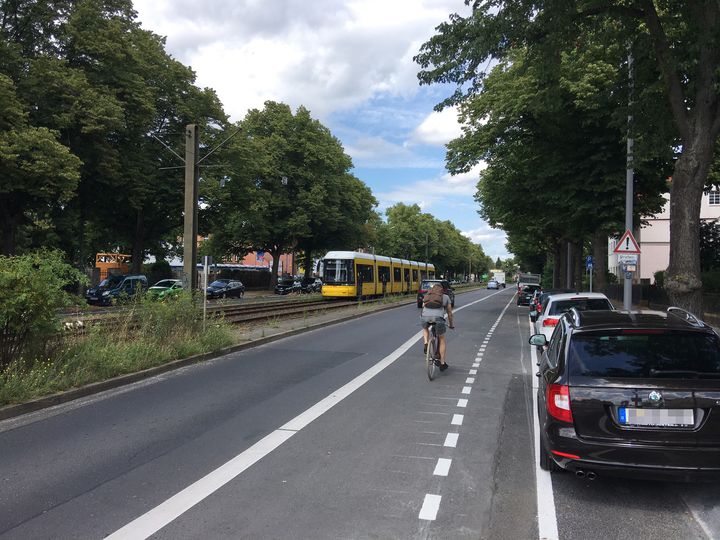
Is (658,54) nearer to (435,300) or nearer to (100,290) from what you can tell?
(435,300)

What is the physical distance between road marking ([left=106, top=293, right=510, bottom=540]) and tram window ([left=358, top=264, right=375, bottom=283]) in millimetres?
27395

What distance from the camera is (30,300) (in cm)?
735

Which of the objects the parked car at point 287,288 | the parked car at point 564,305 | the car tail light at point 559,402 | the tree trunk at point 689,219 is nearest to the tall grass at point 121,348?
the car tail light at point 559,402

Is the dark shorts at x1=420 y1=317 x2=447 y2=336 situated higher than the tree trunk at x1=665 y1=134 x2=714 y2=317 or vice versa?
the tree trunk at x1=665 y1=134 x2=714 y2=317

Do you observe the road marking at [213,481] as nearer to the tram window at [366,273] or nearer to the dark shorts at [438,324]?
the dark shorts at [438,324]

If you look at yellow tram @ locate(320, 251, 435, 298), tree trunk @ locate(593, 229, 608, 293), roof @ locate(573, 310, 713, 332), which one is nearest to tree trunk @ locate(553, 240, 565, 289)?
yellow tram @ locate(320, 251, 435, 298)

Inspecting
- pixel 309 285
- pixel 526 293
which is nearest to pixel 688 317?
pixel 526 293

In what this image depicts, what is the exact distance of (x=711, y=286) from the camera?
24234 mm

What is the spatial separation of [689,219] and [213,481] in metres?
9.29

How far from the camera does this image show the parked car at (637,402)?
13.5ft

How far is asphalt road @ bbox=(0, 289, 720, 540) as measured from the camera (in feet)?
12.8

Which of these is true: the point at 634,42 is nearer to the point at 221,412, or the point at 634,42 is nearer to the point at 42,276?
the point at 221,412

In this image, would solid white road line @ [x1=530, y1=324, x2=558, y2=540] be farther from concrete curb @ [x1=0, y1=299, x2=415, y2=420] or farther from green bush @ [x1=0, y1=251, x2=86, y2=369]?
green bush @ [x1=0, y1=251, x2=86, y2=369]

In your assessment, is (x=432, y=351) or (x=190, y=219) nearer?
(x=432, y=351)
